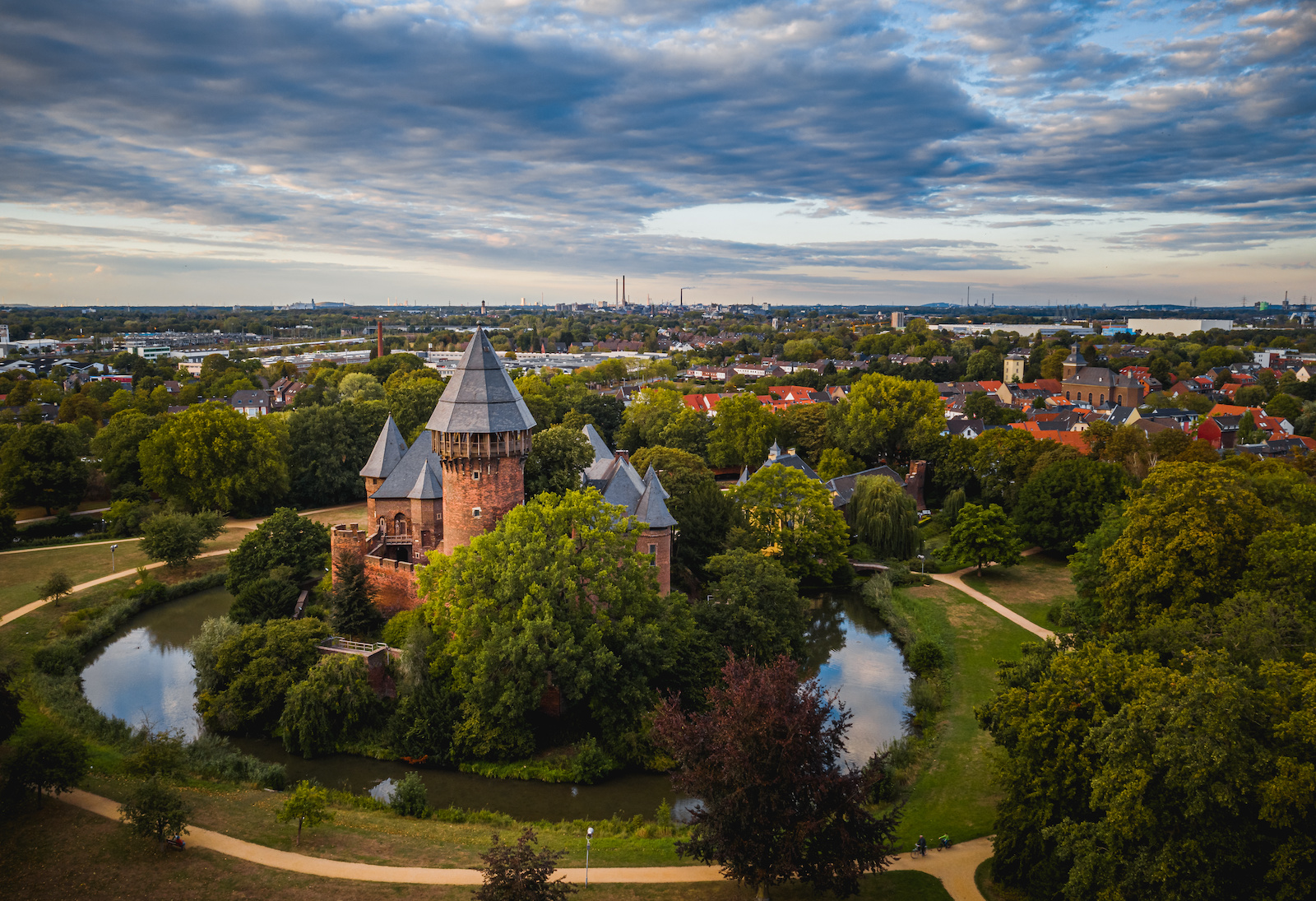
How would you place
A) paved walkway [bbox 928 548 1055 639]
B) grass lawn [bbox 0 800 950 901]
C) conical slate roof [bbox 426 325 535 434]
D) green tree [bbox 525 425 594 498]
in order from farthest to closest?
green tree [bbox 525 425 594 498] < paved walkway [bbox 928 548 1055 639] < conical slate roof [bbox 426 325 535 434] < grass lawn [bbox 0 800 950 901]

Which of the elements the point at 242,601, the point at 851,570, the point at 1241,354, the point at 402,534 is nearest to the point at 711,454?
the point at 851,570

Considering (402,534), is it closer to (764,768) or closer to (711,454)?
(764,768)

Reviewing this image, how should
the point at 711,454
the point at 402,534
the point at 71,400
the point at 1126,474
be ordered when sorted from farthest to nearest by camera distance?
the point at 71,400
the point at 711,454
the point at 1126,474
the point at 402,534

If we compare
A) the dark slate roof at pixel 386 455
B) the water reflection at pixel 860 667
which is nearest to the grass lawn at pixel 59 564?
the dark slate roof at pixel 386 455

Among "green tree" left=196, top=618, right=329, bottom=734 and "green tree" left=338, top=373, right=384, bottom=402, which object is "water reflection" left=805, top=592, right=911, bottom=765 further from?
"green tree" left=338, top=373, right=384, bottom=402

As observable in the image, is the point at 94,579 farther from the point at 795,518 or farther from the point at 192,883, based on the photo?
the point at 795,518

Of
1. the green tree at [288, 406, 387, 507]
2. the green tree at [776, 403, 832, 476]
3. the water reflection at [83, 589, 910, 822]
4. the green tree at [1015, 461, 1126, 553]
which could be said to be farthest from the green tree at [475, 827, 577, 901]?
the green tree at [776, 403, 832, 476]
